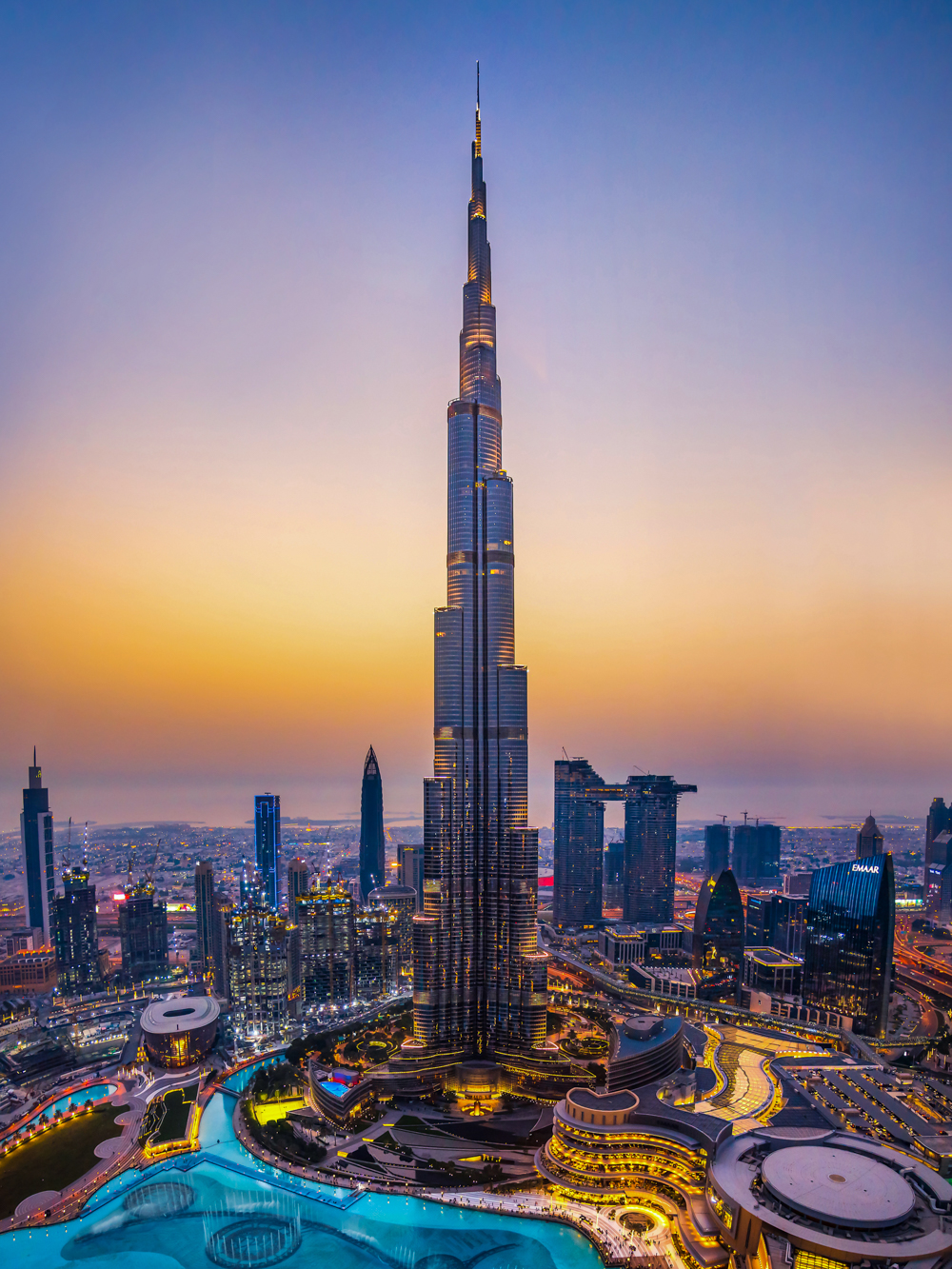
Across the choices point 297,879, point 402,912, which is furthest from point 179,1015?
point 402,912

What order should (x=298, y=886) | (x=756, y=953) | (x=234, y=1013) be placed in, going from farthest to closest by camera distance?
(x=298, y=886) < (x=756, y=953) < (x=234, y=1013)

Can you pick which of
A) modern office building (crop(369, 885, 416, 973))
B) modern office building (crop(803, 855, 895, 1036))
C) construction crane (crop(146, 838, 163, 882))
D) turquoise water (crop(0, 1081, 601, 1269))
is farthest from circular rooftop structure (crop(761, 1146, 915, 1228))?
construction crane (crop(146, 838, 163, 882))

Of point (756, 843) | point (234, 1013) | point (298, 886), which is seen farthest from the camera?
point (756, 843)

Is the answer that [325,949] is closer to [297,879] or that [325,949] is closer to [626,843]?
[297,879]

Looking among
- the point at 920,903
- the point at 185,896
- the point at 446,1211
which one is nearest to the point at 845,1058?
the point at 446,1211

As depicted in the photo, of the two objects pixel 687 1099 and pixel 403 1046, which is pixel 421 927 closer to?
pixel 403 1046

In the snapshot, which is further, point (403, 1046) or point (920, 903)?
point (920, 903)
